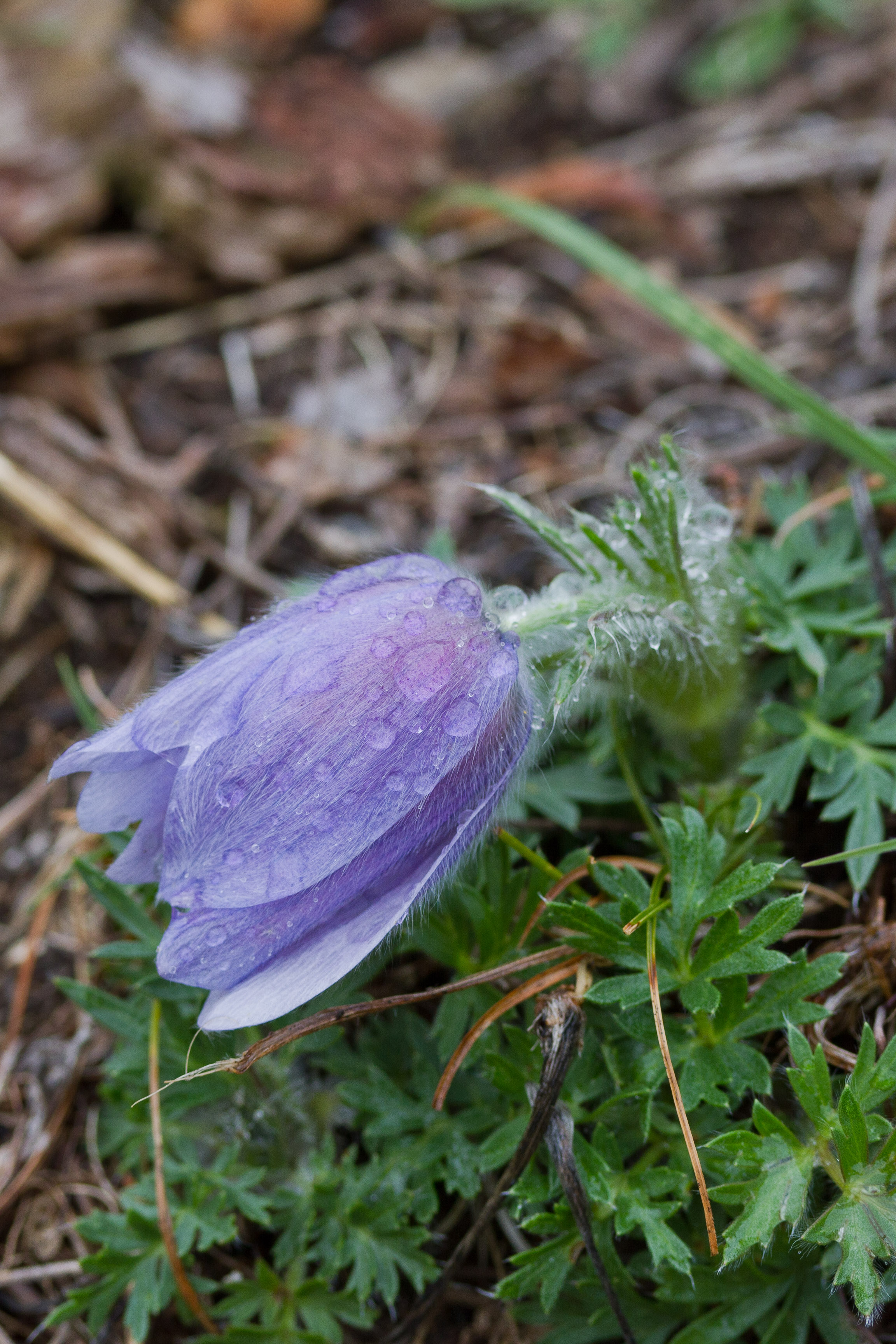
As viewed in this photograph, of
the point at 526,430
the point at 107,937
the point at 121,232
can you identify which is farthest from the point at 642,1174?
the point at 121,232

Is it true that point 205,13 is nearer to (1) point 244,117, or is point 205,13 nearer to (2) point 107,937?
(1) point 244,117

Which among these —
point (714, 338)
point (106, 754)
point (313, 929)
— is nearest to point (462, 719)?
point (313, 929)

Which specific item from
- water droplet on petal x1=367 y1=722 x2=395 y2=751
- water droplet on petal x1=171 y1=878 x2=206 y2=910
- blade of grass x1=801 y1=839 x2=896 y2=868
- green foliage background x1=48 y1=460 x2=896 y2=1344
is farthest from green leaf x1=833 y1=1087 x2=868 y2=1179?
water droplet on petal x1=171 y1=878 x2=206 y2=910

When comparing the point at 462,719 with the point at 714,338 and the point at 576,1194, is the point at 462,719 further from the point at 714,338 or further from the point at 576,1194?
the point at 714,338

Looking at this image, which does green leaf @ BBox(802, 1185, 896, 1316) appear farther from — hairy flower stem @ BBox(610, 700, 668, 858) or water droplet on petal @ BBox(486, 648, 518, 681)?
water droplet on petal @ BBox(486, 648, 518, 681)

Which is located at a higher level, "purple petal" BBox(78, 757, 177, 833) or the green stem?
"purple petal" BBox(78, 757, 177, 833)

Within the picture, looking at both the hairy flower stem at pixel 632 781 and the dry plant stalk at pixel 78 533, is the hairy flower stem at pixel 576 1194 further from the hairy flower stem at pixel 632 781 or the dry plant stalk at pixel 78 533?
the dry plant stalk at pixel 78 533
